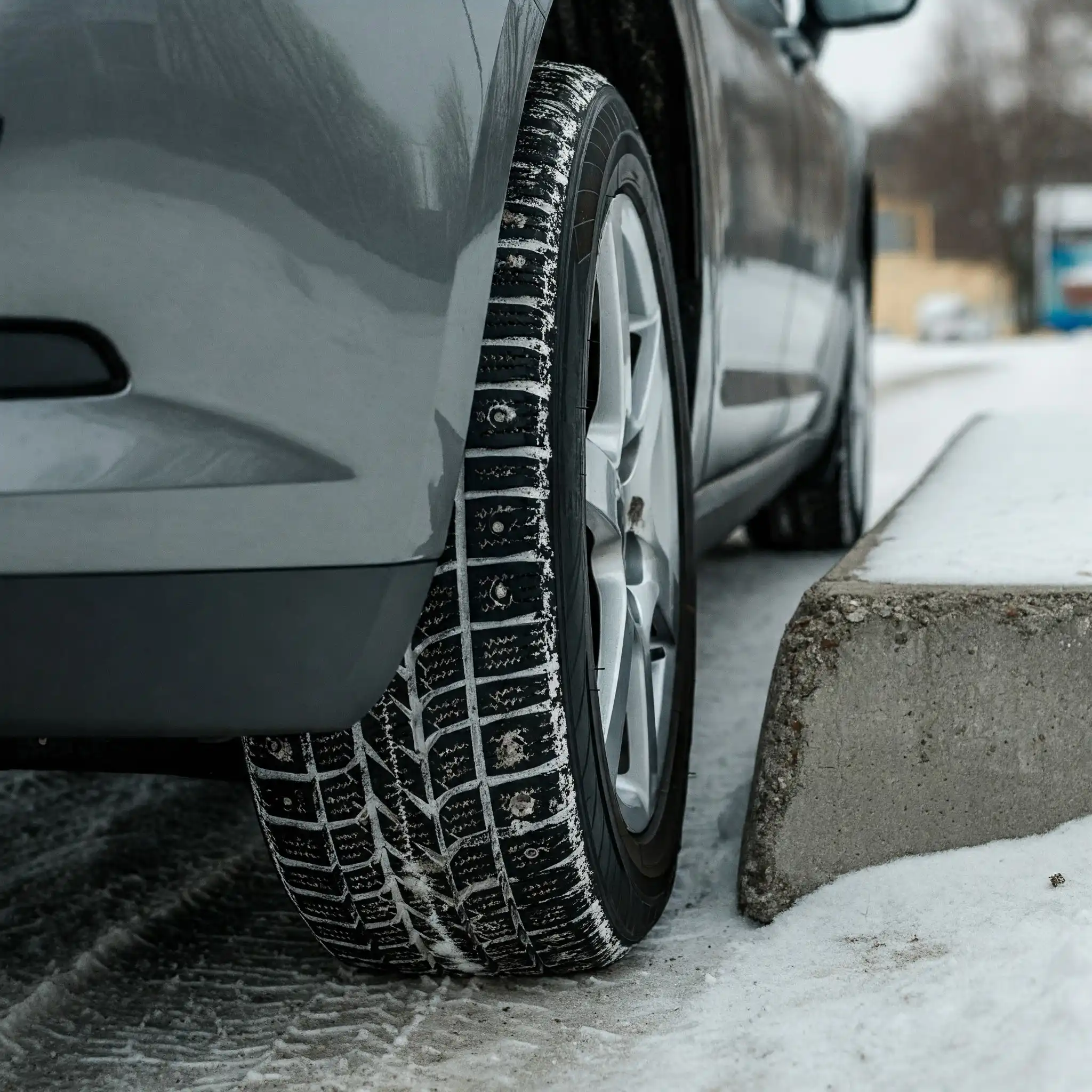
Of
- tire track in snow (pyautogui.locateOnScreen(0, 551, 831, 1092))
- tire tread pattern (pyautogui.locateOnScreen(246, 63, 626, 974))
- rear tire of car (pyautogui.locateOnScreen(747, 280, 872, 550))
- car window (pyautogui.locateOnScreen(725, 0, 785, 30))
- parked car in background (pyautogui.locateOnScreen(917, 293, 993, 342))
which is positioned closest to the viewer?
tire tread pattern (pyautogui.locateOnScreen(246, 63, 626, 974))

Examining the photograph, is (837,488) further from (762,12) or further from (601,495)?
(601,495)

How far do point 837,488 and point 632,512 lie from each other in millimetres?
2618

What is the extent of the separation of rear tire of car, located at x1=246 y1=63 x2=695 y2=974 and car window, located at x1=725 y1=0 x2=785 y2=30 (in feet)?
2.95

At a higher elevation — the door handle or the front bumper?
the door handle

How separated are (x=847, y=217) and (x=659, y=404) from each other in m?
2.09

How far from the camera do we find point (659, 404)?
189cm

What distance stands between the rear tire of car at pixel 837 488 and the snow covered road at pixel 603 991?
87.3 inches

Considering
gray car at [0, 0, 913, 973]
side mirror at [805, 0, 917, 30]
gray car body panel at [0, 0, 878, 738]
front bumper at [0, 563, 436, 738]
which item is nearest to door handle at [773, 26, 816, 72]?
side mirror at [805, 0, 917, 30]

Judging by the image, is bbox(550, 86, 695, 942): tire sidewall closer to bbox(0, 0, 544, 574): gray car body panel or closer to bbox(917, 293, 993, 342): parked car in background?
bbox(0, 0, 544, 574): gray car body panel

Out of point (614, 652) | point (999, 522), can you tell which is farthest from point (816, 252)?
point (614, 652)

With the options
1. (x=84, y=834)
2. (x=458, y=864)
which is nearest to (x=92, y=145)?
(x=458, y=864)

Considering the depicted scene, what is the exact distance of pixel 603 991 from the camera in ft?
5.34

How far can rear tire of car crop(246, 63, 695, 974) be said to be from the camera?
4.51 ft

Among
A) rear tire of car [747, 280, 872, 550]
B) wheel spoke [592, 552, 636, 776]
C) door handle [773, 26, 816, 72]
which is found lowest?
rear tire of car [747, 280, 872, 550]
